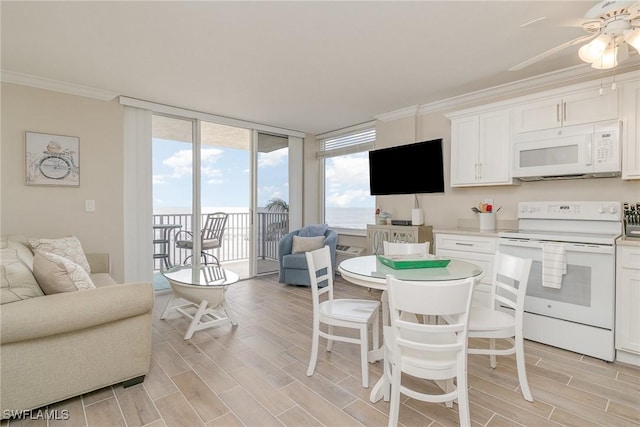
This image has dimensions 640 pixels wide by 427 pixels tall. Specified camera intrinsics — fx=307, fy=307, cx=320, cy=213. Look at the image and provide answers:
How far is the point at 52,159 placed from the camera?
3309 mm

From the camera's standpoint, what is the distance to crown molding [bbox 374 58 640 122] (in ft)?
9.18

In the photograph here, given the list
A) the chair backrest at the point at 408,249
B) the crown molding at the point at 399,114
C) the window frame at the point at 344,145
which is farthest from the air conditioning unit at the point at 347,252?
the chair backrest at the point at 408,249

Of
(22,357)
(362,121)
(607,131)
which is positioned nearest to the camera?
(22,357)

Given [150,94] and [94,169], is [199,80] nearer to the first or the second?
[150,94]

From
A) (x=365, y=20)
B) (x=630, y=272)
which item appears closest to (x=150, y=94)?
(x=365, y=20)

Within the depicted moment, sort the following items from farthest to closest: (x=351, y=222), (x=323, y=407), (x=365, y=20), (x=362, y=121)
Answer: (x=351, y=222)
(x=362, y=121)
(x=365, y=20)
(x=323, y=407)

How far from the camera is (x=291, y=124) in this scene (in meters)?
5.06

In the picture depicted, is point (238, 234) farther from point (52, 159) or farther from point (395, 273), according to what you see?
point (395, 273)

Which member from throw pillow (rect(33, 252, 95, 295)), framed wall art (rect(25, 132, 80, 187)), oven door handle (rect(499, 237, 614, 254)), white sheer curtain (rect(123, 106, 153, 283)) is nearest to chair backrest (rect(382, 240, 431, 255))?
oven door handle (rect(499, 237, 614, 254))

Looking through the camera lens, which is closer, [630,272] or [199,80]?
[630,272]

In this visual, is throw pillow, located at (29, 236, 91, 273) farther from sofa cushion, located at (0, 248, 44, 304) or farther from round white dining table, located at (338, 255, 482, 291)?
round white dining table, located at (338, 255, 482, 291)

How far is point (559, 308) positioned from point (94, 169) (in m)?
4.92

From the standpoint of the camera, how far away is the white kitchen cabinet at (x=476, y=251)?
118 inches

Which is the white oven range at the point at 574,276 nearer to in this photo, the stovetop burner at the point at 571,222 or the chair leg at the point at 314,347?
the stovetop burner at the point at 571,222
